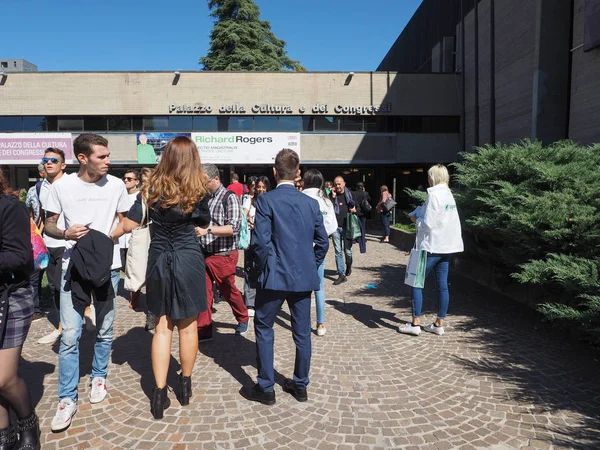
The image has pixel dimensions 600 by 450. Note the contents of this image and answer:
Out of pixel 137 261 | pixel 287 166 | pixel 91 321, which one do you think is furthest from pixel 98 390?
pixel 287 166

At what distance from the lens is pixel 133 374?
3.78 metres

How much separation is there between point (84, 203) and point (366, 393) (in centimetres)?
273

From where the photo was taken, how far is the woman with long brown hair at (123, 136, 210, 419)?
296cm

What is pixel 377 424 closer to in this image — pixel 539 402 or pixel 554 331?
pixel 539 402

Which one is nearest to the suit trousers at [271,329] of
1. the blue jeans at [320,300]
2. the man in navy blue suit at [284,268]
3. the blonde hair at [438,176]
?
the man in navy blue suit at [284,268]

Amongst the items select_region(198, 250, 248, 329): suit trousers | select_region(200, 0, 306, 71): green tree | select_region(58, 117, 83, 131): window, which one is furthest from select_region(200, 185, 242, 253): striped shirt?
select_region(200, 0, 306, 71): green tree

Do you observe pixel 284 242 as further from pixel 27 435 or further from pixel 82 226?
pixel 27 435

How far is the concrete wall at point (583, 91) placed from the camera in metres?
11.8

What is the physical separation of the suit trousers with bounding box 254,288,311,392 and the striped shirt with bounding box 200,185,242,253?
1.13m

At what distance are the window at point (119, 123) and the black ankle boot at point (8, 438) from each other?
878 inches

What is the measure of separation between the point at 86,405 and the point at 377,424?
2.26m

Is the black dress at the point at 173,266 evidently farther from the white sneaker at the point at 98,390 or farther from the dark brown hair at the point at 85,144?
the white sneaker at the point at 98,390

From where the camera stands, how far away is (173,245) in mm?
3021

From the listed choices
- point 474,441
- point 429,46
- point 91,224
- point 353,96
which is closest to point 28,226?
point 91,224
